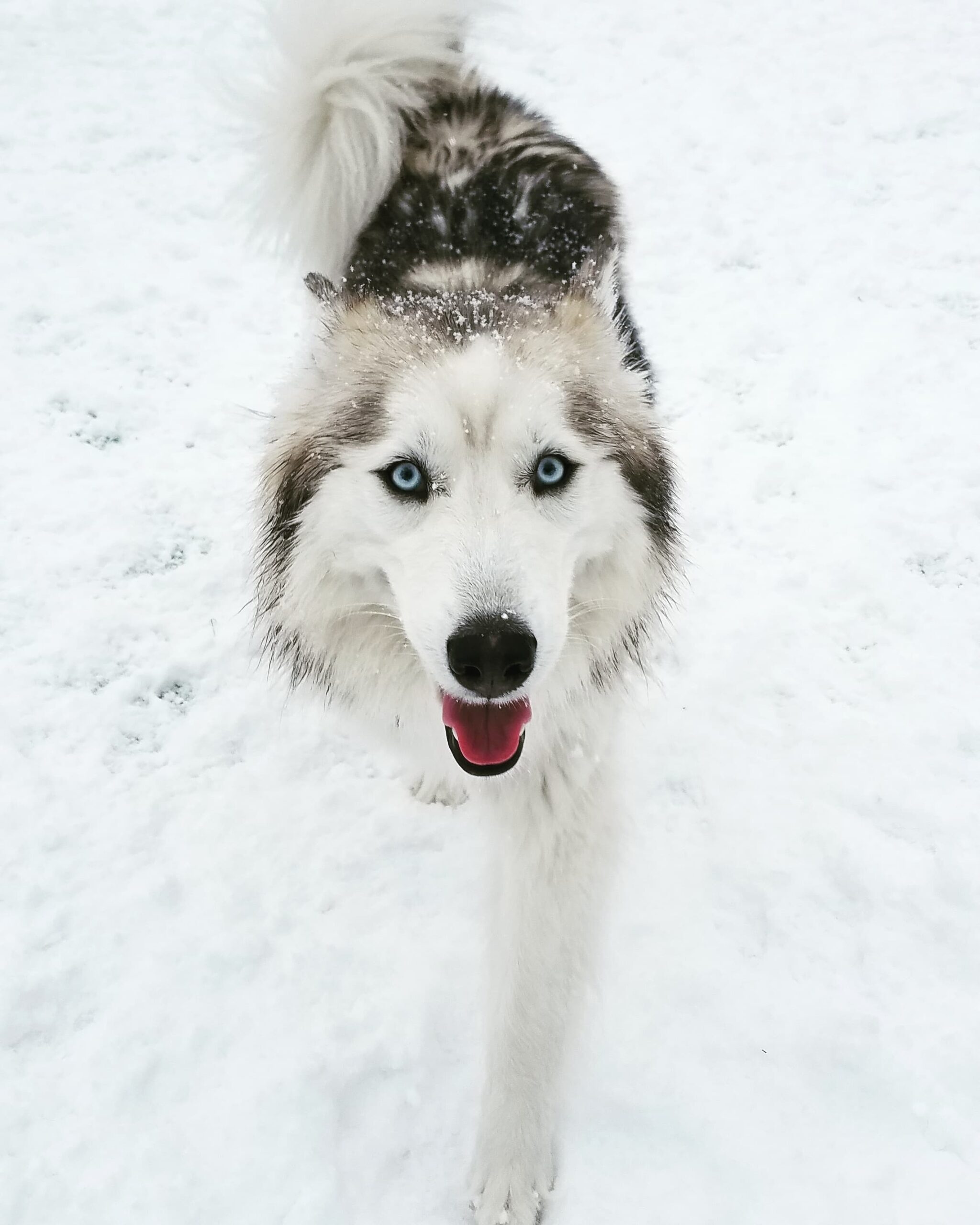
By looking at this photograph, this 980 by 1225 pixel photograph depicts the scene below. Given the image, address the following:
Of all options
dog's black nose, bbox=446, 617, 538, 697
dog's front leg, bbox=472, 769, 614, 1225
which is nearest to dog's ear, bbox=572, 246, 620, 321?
dog's black nose, bbox=446, 617, 538, 697

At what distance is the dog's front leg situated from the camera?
1807mm

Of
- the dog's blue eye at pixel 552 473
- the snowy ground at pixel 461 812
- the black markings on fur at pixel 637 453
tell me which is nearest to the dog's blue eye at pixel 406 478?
the dog's blue eye at pixel 552 473

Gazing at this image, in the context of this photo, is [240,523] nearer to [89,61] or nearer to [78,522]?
[78,522]

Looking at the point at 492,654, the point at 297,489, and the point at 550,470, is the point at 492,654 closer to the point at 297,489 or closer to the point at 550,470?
the point at 550,470

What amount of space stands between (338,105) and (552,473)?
5.50 feet

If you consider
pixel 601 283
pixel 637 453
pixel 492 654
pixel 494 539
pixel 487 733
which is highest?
pixel 601 283

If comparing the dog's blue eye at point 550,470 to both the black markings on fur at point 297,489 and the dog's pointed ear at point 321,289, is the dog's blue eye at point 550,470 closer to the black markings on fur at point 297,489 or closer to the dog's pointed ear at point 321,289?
the black markings on fur at point 297,489

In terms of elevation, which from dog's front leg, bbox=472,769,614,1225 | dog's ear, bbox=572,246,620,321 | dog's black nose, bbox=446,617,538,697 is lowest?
dog's front leg, bbox=472,769,614,1225

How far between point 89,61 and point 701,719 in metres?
6.61

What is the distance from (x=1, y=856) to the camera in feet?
7.70

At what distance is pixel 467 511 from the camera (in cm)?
156

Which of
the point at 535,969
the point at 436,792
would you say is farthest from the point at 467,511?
the point at 436,792

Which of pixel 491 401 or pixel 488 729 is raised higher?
pixel 491 401

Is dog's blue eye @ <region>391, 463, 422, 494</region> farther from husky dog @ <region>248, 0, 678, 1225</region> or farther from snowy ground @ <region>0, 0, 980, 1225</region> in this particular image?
snowy ground @ <region>0, 0, 980, 1225</region>
